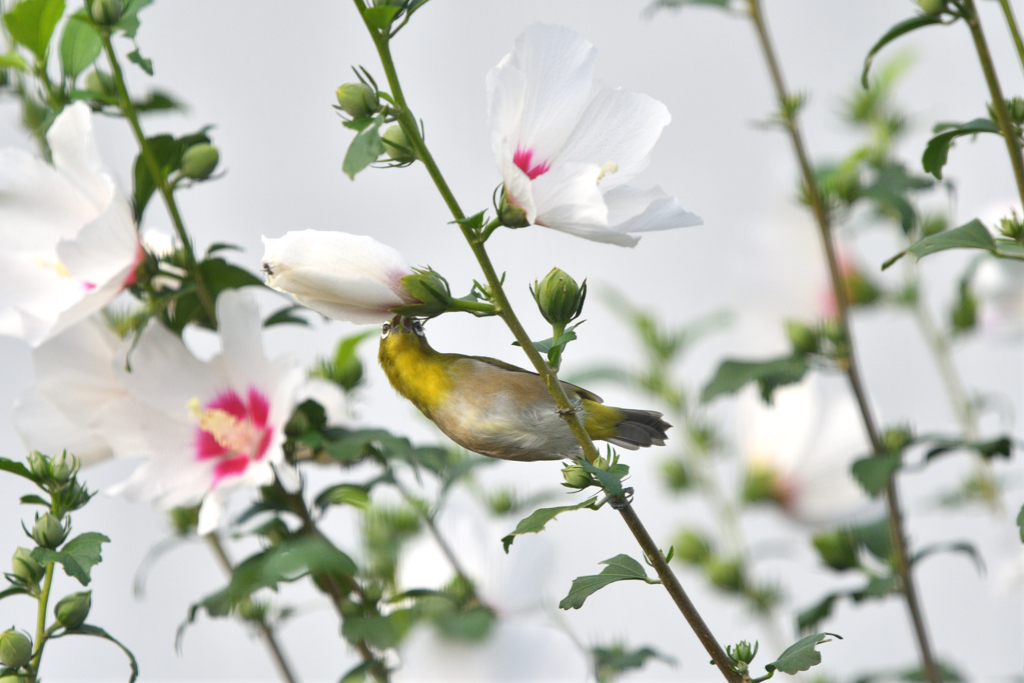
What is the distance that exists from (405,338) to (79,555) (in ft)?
0.49

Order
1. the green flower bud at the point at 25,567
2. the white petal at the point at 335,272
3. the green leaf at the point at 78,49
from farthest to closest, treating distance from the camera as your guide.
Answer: the green leaf at the point at 78,49, the green flower bud at the point at 25,567, the white petal at the point at 335,272

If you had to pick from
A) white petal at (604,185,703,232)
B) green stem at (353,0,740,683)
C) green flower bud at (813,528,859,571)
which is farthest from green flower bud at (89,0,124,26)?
green flower bud at (813,528,859,571)

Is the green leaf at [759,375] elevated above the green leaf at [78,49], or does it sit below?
above

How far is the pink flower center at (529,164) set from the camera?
29 cm

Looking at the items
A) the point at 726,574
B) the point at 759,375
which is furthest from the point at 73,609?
the point at 726,574

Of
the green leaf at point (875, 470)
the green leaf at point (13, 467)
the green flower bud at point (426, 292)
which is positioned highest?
the green leaf at point (875, 470)

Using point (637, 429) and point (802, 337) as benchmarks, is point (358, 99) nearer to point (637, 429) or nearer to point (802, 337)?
point (637, 429)

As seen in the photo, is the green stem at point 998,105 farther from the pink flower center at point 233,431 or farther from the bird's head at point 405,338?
the pink flower center at point 233,431

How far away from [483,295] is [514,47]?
3.0 inches

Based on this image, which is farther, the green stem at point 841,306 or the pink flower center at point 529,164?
the green stem at point 841,306

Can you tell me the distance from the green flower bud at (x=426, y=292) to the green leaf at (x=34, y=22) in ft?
0.95

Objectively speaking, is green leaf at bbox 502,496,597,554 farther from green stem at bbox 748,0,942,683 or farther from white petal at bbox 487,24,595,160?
green stem at bbox 748,0,942,683

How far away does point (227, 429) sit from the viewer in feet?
1.52

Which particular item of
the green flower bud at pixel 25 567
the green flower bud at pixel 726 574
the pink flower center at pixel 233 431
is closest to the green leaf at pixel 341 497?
the pink flower center at pixel 233 431
